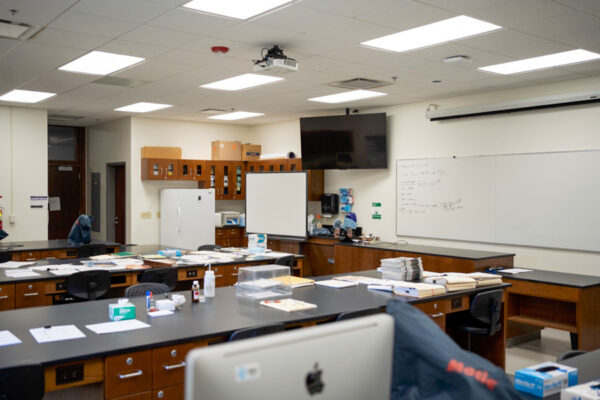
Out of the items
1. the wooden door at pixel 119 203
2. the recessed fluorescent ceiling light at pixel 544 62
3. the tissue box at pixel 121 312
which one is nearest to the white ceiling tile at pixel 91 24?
the tissue box at pixel 121 312

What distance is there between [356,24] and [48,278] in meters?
3.50

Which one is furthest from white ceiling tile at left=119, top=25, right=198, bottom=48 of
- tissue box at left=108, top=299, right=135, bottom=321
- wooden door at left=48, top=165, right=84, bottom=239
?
wooden door at left=48, top=165, right=84, bottom=239

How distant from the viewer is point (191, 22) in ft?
14.1

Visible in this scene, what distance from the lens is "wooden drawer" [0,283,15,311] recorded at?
443 cm

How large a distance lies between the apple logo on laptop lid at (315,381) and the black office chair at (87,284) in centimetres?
425

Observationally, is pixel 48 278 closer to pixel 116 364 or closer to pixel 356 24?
pixel 116 364

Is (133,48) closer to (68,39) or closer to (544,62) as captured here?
(68,39)

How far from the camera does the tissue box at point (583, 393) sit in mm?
1635

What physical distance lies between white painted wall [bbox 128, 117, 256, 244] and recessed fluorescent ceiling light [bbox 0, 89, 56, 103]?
1951mm

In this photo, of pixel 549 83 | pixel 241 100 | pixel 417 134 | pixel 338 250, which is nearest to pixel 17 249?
pixel 241 100

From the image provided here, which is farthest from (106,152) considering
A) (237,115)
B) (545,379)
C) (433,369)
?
(433,369)

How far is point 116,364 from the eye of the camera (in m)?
2.55

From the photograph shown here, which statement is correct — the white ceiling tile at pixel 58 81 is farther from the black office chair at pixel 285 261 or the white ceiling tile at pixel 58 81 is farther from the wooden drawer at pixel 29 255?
the black office chair at pixel 285 261

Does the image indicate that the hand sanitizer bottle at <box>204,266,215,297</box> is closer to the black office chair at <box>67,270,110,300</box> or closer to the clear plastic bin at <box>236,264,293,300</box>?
the clear plastic bin at <box>236,264,293,300</box>
